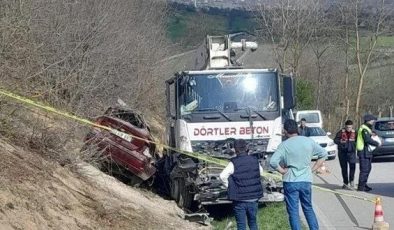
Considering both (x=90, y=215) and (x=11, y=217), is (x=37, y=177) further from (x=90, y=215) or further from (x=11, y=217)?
(x=11, y=217)

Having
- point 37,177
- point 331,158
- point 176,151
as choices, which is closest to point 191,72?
point 176,151

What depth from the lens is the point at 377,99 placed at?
217 feet

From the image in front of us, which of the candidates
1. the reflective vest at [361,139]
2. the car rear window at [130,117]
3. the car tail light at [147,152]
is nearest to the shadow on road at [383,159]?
the reflective vest at [361,139]

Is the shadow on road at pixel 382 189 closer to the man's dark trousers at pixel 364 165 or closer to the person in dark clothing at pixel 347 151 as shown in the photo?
the man's dark trousers at pixel 364 165

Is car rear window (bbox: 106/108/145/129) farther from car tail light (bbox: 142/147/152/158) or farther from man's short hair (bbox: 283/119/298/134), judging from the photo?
man's short hair (bbox: 283/119/298/134)

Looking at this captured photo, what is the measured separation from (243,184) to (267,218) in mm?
3997

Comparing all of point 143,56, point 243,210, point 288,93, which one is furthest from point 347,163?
point 143,56

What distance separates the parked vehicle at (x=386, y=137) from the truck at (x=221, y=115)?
1338 centimetres

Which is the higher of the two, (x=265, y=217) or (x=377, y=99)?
(x=265, y=217)

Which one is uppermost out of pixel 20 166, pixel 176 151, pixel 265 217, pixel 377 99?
pixel 20 166

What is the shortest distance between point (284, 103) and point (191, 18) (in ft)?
150

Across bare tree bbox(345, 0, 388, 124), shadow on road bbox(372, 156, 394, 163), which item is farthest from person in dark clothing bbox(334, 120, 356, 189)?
bare tree bbox(345, 0, 388, 124)

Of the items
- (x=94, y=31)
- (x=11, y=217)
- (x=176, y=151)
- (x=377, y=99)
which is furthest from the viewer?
(x=377, y=99)

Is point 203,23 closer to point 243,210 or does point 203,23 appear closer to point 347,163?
point 347,163
